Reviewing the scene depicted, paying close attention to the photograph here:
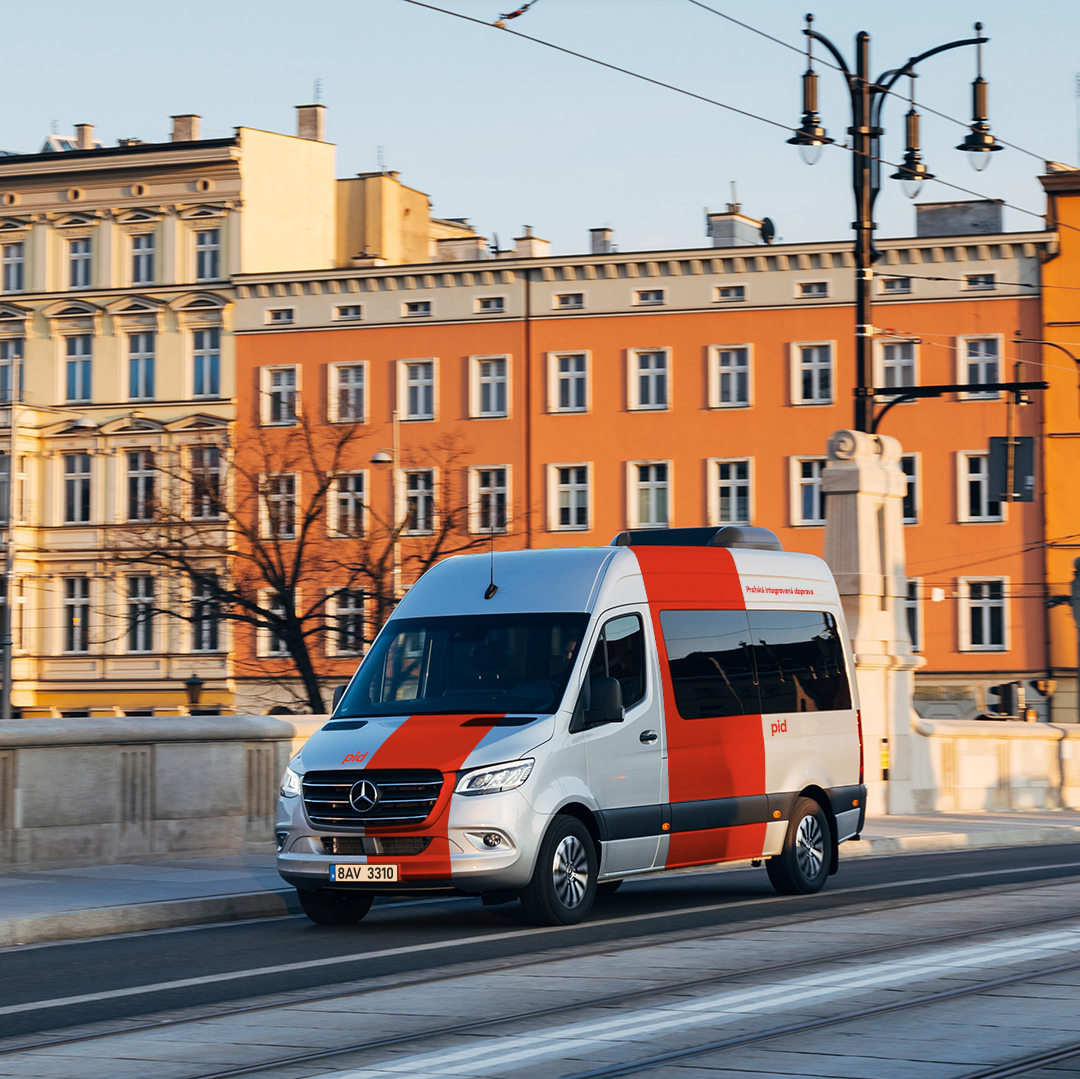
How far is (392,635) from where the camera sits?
13469 mm

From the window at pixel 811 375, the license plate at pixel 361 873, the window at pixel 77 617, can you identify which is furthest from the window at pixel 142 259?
the license plate at pixel 361 873

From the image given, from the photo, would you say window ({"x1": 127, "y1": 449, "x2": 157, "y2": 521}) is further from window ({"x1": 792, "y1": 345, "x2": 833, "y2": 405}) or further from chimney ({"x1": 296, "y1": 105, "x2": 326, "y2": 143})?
window ({"x1": 792, "y1": 345, "x2": 833, "y2": 405})

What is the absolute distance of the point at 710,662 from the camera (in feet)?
46.3

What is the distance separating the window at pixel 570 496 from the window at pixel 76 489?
15074 millimetres

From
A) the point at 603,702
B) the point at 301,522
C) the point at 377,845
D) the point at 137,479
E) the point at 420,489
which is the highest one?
the point at 137,479

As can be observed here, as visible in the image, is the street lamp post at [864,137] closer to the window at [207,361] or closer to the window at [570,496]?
the window at [570,496]

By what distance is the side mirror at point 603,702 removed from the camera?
12664 millimetres

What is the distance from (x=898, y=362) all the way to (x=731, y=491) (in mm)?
5884

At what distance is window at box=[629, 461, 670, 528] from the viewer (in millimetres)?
56969

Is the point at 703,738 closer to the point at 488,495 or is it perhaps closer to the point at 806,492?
the point at 806,492

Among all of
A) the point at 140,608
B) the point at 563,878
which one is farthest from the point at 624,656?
the point at 140,608

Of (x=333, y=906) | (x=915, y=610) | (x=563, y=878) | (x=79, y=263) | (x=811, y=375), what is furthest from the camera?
(x=79, y=263)

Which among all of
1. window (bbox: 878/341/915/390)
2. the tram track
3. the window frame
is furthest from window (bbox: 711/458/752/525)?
the tram track

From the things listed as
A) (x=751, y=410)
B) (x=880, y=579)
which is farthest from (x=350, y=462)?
(x=880, y=579)
